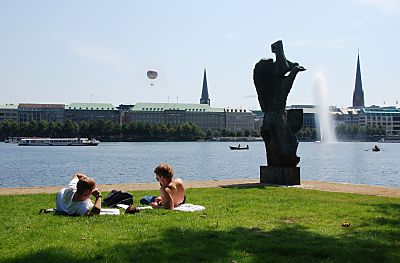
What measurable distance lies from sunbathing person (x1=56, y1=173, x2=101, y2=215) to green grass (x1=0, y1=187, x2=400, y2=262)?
0.93 ft

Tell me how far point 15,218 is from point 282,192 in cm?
793

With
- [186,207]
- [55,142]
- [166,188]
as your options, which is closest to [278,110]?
[186,207]

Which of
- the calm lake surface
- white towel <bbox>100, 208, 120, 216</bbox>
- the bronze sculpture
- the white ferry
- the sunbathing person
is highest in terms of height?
the bronze sculpture

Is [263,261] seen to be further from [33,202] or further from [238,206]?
[33,202]

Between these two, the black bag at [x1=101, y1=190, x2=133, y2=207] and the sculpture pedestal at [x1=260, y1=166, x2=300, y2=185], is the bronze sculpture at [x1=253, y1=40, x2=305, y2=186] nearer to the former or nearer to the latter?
the sculpture pedestal at [x1=260, y1=166, x2=300, y2=185]

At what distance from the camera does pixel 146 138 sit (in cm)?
17250

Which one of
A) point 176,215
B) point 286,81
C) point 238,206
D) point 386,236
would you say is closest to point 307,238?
point 386,236

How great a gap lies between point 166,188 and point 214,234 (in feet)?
9.07

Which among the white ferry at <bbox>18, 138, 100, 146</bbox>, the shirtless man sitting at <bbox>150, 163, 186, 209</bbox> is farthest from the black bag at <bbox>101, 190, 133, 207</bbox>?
the white ferry at <bbox>18, 138, 100, 146</bbox>

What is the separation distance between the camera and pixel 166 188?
36.1 feet

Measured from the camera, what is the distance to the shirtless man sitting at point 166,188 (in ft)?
35.9

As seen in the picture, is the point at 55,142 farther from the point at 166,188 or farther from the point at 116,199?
the point at 166,188

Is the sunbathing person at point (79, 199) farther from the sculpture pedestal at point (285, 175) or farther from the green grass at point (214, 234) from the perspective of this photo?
the sculpture pedestal at point (285, 175)

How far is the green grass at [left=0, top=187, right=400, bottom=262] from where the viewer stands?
7.12m
